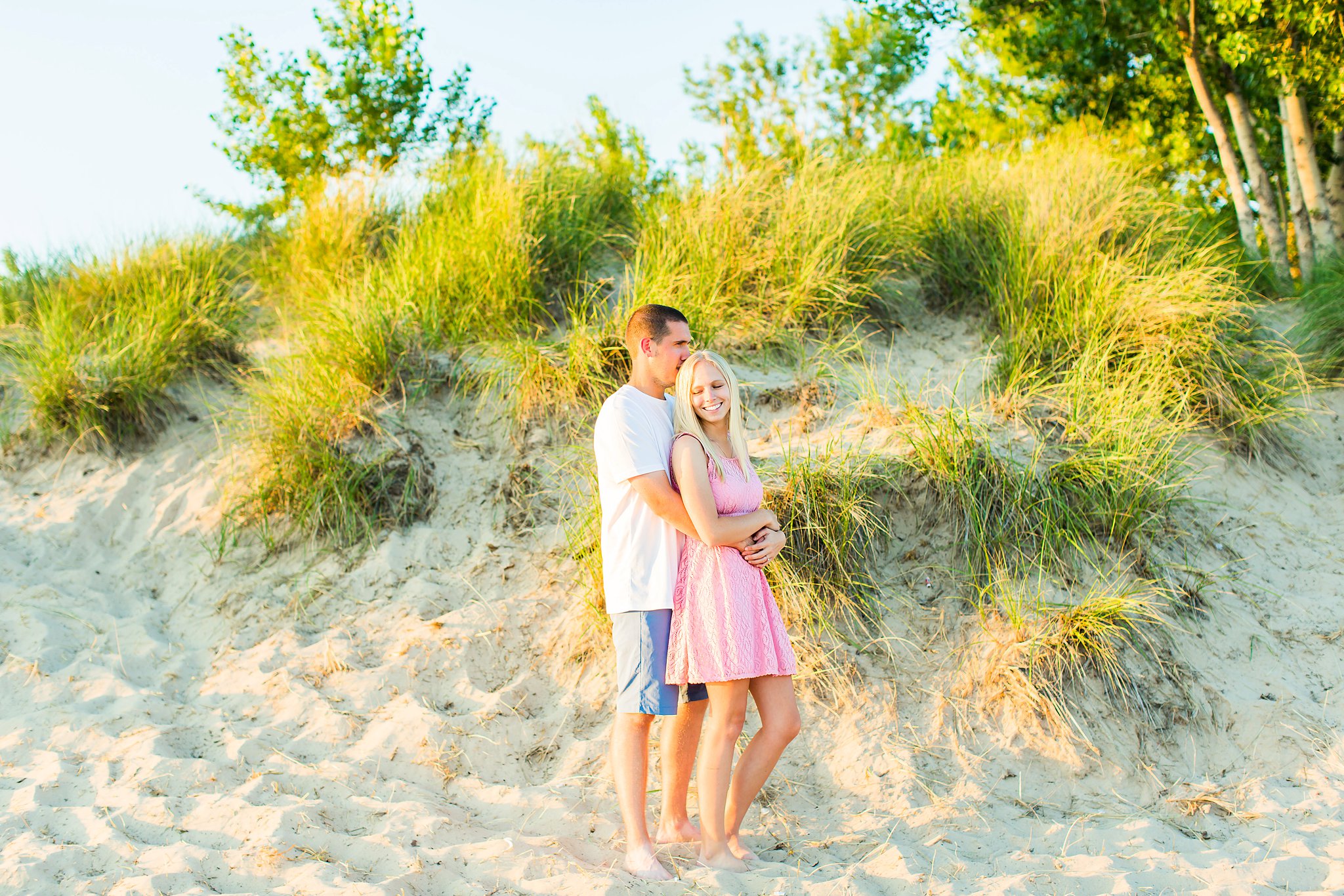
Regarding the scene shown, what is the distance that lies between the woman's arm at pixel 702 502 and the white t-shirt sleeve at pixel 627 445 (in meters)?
0.07

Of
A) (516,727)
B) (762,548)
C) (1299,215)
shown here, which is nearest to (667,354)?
(762,548)

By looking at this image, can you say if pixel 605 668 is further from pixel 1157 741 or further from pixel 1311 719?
pixel 1311 719

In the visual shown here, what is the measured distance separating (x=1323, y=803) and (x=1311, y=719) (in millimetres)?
503

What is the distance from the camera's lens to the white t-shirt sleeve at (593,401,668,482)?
3.28 m

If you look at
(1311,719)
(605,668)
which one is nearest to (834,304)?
(605,668)

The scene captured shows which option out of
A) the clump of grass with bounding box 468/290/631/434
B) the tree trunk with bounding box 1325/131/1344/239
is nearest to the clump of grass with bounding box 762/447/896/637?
the clump of grass with bounding box 468/290/631/434

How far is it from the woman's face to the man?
0.17 meters

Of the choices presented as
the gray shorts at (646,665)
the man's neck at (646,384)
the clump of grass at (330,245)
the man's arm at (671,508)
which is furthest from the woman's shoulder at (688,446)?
the clump of grass at (330,245)

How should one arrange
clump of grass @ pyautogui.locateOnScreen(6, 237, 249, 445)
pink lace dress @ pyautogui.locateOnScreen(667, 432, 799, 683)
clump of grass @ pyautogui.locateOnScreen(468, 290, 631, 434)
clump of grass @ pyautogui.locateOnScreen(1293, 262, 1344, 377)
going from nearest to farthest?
1. pink lace dress @ pyautogui.locateOnScreen(667, 432, 799, 683)
2. clump of grass @ pyautogui.locateOnScreen(468, 290, 631, 434)
3. clump of grass @ pyautogui.locateOnScreen(1293, 262, 1344, 377)
4. clump of grass @ pyautogui.locateOnScreen(6, 237, 249, 445)

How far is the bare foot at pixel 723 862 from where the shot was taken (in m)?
3.32

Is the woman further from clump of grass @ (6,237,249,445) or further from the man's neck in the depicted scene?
clump of grass @ (6,237,249,445)

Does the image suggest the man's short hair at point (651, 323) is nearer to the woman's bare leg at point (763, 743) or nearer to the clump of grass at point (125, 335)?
the woman's bare leg at point (763, 743)

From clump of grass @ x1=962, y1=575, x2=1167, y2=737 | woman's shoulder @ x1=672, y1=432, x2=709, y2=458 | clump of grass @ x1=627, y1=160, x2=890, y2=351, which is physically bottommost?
clump of grass @ x1=962, y1=575, x2=1167, y2=737

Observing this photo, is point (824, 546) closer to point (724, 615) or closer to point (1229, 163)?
point (724, 615)
